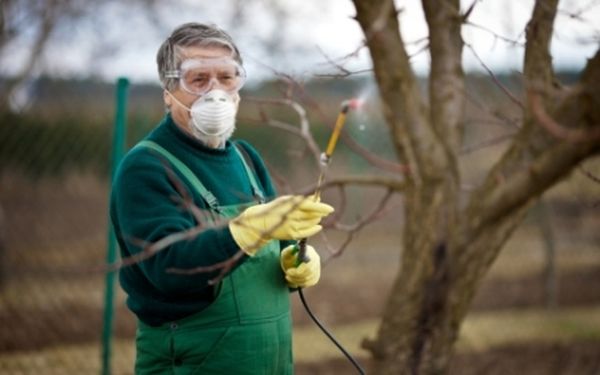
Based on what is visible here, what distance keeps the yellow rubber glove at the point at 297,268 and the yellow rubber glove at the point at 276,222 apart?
0.24m

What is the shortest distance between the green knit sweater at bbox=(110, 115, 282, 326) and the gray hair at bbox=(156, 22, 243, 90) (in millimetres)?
154

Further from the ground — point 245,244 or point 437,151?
point 437,151

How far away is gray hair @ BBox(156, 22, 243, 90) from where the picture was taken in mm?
2555

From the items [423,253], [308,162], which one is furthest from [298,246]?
[308,162]

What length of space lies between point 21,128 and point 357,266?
4528 mm

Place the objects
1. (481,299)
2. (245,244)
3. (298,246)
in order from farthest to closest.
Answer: (481,299), (298,246), (245,244)

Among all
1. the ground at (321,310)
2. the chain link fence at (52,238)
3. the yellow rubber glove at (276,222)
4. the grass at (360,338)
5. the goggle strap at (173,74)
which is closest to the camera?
the yellow rubber glove at (276,222)

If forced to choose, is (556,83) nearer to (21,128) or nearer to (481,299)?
(21,128)

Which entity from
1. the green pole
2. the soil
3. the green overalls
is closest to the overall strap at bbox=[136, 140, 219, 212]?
the green overalls

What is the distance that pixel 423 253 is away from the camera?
126 inches

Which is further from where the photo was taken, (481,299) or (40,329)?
(481,299)

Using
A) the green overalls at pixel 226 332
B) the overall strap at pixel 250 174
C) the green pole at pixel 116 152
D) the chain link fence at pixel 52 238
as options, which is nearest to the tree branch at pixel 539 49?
Answer: the overall strap at pixel 250 174

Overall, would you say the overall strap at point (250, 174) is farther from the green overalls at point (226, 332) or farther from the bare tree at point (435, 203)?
the bare tree at point (435, 203)

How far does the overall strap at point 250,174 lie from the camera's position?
2.65 metres
